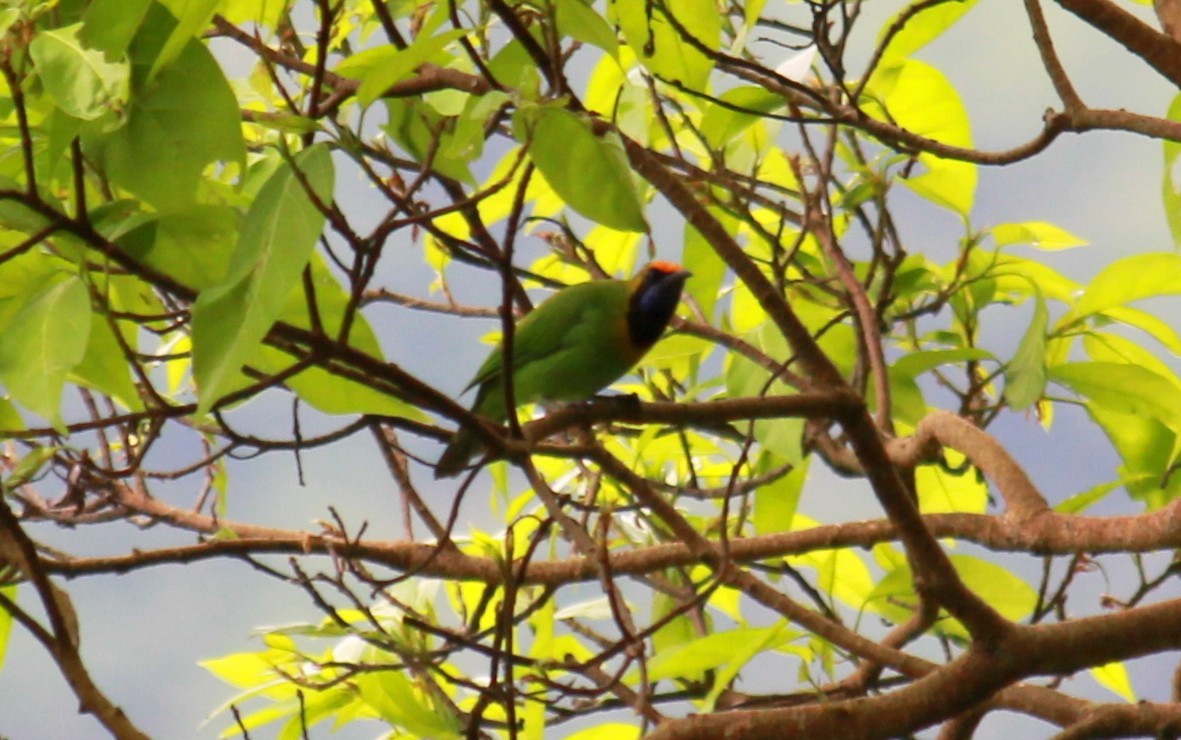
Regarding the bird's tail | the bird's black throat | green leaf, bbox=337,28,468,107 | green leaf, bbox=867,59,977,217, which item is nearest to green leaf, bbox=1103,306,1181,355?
green leaf, bbox=867,59,977,217

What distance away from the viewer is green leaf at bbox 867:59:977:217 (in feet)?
7.80

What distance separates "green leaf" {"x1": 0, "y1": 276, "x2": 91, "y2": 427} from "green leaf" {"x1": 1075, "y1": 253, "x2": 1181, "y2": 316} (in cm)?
168

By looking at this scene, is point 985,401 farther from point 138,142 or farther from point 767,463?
point 138,142

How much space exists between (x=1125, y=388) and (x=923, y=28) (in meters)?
0.72

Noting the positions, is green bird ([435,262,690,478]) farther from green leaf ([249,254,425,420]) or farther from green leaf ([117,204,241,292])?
green leaf ([117,204,241,292])

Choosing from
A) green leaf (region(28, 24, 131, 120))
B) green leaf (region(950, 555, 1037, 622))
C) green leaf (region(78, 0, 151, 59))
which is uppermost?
green leaf (region(78, 0, 151, 59))

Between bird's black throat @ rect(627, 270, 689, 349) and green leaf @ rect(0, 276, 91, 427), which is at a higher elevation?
bird's black throat @ rect(627, 270, 689, 349)

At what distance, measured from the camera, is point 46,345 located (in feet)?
4.27

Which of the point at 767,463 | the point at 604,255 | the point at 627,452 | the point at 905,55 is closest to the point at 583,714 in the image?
the point at 767,463

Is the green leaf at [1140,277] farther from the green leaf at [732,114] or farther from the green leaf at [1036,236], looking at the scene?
the green leaf at [732,114]

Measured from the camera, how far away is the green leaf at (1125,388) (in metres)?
2.24

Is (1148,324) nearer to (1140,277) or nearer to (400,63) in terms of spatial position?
(1140,277)

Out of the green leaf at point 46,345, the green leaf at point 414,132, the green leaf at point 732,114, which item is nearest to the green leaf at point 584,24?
the green leaf at point 414,132

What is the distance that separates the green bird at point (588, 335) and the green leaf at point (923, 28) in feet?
2.47
